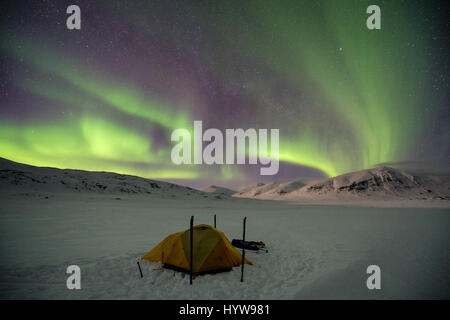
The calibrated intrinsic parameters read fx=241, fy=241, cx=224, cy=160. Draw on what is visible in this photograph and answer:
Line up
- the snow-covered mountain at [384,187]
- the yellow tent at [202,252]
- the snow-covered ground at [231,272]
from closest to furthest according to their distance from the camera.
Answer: the snow-covered ground at [231,272], the yellow tent at [202,252], the snow-covered mountain at [384,187]

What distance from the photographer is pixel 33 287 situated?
8477 millimetres

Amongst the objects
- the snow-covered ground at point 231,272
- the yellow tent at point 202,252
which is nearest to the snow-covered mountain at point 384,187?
the snow-covered ground at point 231,272

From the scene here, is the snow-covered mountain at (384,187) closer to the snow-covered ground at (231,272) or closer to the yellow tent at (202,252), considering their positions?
the snow-covered ground at (231,272)

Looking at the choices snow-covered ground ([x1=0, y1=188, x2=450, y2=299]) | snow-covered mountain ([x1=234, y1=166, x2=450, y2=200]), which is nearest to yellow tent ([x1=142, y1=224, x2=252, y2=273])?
snow-covered ground ([x1=0, y1=188, x2=450, y2=299])

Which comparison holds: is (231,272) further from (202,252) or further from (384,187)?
(384,187)

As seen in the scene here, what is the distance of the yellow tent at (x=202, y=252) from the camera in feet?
32.0

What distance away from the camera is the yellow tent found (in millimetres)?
9766

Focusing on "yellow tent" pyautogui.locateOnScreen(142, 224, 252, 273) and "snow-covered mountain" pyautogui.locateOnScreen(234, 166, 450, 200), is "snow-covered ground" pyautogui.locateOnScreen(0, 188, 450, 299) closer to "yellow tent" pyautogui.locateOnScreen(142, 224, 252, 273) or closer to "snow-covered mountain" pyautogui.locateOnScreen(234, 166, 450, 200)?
"yellow tent" pyautogui.locateOnScreen(142, 224, 252, 273)

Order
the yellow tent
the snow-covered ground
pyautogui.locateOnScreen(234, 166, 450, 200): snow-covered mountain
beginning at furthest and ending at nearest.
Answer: pyautogui.locateOnScreen(234, 166, 450, 200): snow-covered mountain → the yellow tent → the snow-covered ground

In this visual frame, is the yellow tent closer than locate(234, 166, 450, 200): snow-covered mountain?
Yes

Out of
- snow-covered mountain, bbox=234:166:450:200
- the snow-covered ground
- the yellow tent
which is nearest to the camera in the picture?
the snow-covered ground

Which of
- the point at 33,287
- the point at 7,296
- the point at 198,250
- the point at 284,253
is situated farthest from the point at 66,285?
the point at 284,253
